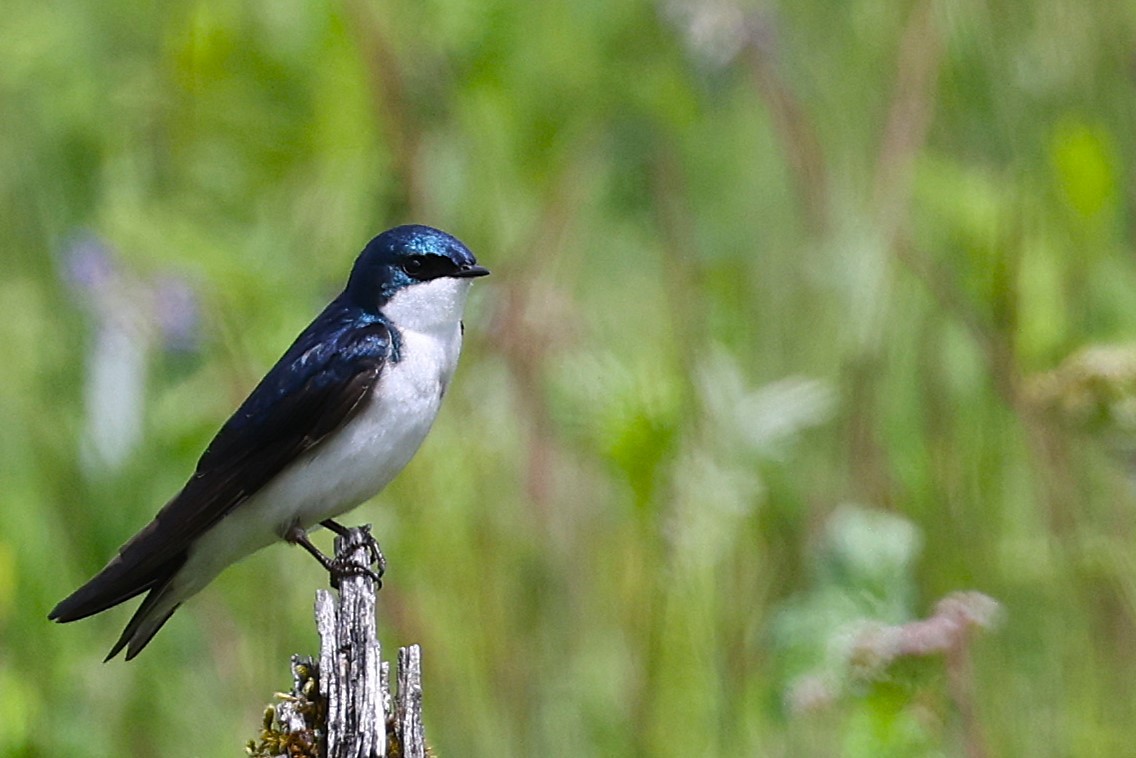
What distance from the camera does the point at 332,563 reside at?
330 cm

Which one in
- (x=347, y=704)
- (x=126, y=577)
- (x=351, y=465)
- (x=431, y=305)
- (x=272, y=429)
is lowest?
(x=347, y=704)

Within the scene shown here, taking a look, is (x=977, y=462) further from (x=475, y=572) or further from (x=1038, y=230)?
(x=475, y=572)

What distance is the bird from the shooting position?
3293mm

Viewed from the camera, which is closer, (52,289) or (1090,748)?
(1090,748)

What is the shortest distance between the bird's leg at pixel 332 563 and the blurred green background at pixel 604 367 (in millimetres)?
327

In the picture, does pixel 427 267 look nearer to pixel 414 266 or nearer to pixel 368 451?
pixel 414 266

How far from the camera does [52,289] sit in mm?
4484

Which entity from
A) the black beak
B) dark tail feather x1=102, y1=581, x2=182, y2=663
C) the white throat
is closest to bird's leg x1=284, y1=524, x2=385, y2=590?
dark tail feather x1=102, y1=581, x2=182, y2=663

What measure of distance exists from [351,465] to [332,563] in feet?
0.56

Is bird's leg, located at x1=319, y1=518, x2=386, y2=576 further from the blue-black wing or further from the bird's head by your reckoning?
the bird's head

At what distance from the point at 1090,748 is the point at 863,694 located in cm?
70

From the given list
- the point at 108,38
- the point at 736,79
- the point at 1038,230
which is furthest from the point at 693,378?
the point at 108,38

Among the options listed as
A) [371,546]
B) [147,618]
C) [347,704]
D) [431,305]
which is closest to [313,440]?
[371,546]

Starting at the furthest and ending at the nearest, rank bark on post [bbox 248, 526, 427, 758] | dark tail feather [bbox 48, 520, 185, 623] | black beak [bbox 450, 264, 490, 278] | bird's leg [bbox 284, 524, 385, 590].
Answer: black beak [bbox 450, 264, 490, 278], bird's leg [bbox 284, 524, 385, 590], dark tail feather [bbox 48, 520, 185, 623], bark on post [bbox 248, 526, 427, 758]
